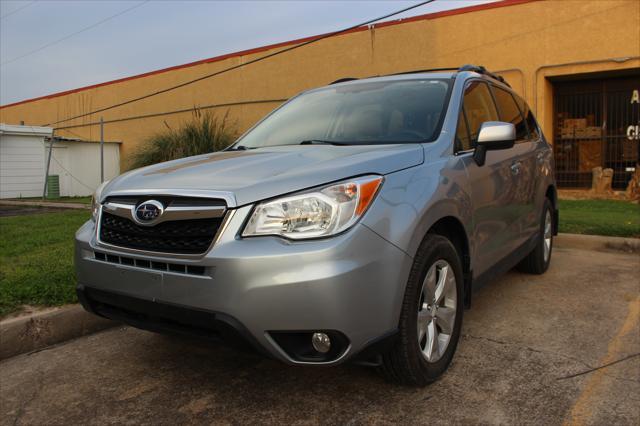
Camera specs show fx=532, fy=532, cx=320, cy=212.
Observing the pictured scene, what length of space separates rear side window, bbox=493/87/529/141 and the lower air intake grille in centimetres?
288

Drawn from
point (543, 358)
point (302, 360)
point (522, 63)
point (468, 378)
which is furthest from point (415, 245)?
point (522, 63)

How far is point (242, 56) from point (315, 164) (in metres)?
16.0

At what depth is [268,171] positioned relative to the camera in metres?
2.47

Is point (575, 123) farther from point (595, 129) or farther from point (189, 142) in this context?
point (189, 142)

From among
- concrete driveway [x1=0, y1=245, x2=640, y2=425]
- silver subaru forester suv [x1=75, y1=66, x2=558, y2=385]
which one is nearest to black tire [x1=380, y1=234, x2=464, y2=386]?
silver subaru forester suv [x1=75, y1=66, x2=558, y2=385]

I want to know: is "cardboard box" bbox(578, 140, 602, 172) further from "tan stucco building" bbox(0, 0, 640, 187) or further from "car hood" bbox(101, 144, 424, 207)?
"car hood" bbox(101, 144, 424, 207)

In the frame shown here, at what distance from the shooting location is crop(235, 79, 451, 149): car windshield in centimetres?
321

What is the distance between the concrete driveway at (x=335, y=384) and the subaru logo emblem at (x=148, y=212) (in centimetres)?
58

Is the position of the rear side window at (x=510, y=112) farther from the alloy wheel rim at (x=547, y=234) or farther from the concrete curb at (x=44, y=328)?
the concrete curb at (x=44, y=328)

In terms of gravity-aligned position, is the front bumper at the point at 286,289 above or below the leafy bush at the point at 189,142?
below

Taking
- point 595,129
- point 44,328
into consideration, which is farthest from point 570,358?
point 595,129

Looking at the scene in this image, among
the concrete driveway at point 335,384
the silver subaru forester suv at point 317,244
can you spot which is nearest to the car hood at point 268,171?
the silver subaru forester suv at point 317,244

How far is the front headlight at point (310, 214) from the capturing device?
219cm

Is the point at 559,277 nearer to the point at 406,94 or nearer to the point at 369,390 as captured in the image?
the point at 406,94
